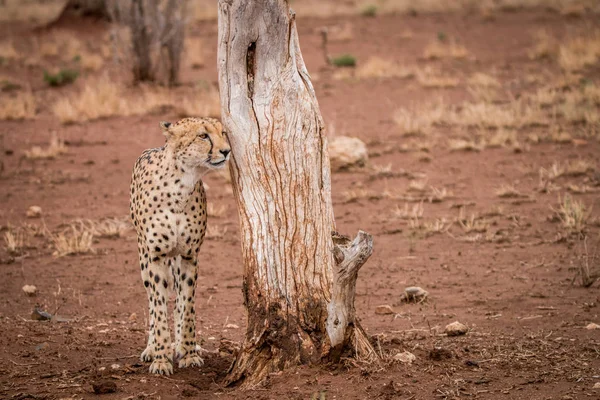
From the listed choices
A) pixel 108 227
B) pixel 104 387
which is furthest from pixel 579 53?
pixel 104 387

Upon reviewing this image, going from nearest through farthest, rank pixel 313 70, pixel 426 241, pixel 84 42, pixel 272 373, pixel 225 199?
1. pixel 272 373
2. pixel 426 241
3. pixel 225 199
4. pixel 313 70
5. pixel 84 42

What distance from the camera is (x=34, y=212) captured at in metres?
10.3

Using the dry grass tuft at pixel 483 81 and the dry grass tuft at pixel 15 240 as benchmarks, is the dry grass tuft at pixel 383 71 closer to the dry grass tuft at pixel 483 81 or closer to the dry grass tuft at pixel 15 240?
the dry grass tuft at pixel 483 81

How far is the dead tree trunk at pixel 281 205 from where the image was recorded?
→ 5.32m

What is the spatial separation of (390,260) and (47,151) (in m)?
6.01

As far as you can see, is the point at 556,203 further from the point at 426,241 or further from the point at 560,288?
the point at 560,288

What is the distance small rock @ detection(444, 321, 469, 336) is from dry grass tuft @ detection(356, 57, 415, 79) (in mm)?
11895

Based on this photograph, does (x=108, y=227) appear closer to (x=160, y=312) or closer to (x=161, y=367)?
(x=160, y=312)

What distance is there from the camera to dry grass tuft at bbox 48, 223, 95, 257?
29.7ft

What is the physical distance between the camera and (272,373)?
5285mm

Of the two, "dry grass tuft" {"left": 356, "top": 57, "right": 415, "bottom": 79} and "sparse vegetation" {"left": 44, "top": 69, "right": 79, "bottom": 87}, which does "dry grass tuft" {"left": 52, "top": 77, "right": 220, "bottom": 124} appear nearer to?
"sparse vegetation" {"left": 44, "top": 69, "right": 79, "bottom": 87}

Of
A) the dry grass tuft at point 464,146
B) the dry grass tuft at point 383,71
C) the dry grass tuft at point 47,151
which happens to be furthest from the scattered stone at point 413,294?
the dry grass tuft at point 383,71

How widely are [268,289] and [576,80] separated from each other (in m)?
11.8

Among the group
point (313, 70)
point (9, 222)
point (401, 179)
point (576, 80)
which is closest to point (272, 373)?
point (9, 222)
